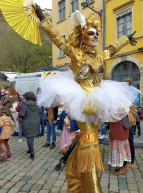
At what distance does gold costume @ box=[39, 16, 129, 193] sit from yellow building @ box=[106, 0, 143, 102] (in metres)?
9.79

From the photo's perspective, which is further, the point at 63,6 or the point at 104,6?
the point at 63,6

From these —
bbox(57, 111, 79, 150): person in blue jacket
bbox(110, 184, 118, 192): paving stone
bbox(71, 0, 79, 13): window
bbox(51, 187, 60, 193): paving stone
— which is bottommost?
bbox(110, 184, 118, 192): paving stone

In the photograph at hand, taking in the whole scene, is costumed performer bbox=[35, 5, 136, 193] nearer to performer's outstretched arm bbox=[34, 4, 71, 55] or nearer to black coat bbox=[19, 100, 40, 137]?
performer's outstretched arm bbox=[34, 4, 71, 55]

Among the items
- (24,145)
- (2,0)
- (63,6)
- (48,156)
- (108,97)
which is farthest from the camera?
(63,6)

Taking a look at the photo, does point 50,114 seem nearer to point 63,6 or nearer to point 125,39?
point 125,39

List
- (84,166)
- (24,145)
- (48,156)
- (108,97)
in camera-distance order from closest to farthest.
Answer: (108,97), (84,166), (48,156), (24,145)

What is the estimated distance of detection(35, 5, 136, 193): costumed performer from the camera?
2146mm

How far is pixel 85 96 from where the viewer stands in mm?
2223

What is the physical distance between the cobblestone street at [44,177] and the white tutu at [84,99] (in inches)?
61.1

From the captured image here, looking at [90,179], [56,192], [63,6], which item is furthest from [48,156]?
[63,6]

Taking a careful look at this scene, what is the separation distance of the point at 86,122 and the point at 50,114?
2.59 feet

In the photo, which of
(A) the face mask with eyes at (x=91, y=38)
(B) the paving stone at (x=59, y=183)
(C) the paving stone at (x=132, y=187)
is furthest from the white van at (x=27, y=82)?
(C) the paving stone at (x=132, y=187)

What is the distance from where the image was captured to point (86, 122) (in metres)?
2.34

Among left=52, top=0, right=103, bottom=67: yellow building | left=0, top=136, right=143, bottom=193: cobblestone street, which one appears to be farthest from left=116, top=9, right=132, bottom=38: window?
left=0, top=136, right=143, bottom=193: cobblestone street
